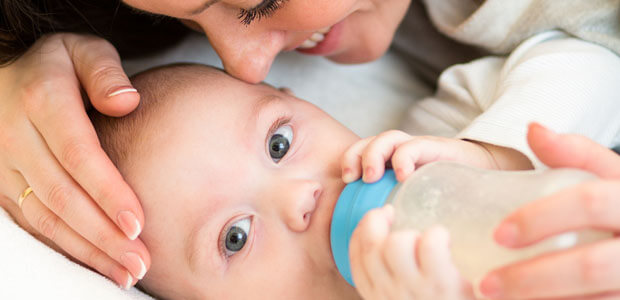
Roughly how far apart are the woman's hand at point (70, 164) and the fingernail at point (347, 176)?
41 cm

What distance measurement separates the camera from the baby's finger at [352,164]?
1.09m

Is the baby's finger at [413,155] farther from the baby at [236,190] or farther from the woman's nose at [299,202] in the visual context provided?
the woman's nose at [299,202]

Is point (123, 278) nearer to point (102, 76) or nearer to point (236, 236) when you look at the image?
point (236, 236)

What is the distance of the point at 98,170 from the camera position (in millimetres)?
1087

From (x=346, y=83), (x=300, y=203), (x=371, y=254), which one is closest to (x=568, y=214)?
(x=371, y=254)

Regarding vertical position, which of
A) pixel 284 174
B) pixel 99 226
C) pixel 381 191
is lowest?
pixel 99 226

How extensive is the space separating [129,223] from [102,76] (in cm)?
36

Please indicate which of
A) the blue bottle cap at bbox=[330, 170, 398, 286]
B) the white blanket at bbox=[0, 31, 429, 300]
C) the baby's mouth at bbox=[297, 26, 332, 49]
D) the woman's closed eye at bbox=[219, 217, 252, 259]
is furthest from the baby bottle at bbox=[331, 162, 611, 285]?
the white blanket at bbox=[0, 31, 429, 300]

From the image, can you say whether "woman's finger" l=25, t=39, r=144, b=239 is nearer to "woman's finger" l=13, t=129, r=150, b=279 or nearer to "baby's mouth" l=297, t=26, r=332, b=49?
"woman's finger" l=13, t=129, r=150, b=279

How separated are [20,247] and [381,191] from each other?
31.2 inches

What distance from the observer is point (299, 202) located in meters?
1.10

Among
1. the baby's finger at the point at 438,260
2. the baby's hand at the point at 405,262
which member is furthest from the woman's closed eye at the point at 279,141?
the baby's finger at the point at 438,260

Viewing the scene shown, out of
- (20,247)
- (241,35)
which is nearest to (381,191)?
(241,35)

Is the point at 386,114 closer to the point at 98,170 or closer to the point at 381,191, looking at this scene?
the point at 381,191
